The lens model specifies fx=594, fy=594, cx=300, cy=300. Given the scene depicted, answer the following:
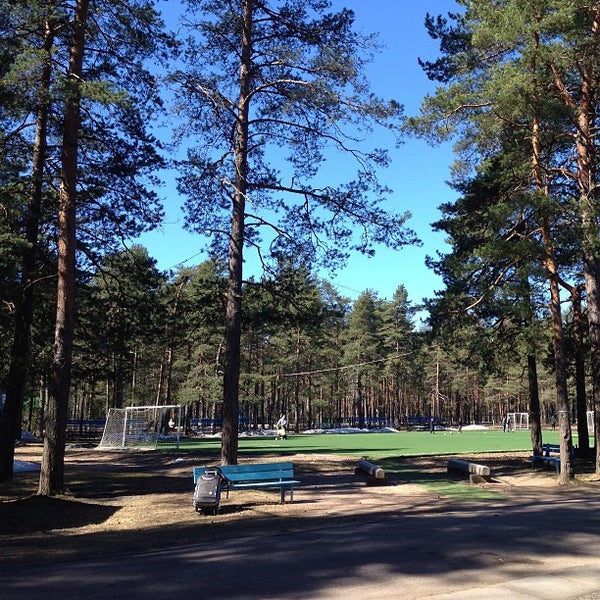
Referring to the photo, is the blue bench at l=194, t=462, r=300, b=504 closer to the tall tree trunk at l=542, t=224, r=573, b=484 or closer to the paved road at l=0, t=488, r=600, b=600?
the paved road at l=0, t=488, r=600, b=600

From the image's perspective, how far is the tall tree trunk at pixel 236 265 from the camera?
1482 cm

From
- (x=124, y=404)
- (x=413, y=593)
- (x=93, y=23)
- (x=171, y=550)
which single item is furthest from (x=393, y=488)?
(x=124, y=404)

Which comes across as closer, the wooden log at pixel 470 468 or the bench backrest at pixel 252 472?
the bench backrest at pixel 252 472

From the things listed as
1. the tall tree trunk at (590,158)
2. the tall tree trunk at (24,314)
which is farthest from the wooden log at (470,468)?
the tall tree trunk at (24,314)

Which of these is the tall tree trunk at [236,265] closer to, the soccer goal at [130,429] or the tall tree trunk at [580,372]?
the tall tree trunk at [580,372]

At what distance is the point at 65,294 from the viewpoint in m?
13.0

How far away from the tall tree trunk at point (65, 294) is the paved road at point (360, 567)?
18.9 feet

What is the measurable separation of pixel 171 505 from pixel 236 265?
591 centimetres

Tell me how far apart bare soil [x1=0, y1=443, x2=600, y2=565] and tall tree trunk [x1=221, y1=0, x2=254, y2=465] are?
164 cm

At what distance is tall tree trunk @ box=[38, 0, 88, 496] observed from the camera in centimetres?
1262

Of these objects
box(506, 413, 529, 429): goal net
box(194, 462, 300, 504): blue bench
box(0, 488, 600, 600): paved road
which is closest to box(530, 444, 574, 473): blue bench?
box(0, 488, 600, 600): paved road

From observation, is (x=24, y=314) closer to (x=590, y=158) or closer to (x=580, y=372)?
(x=590, y=158)

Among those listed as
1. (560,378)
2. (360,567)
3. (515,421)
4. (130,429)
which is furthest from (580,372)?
(515,421)

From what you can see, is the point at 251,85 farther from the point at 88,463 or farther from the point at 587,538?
the point at 88,463
